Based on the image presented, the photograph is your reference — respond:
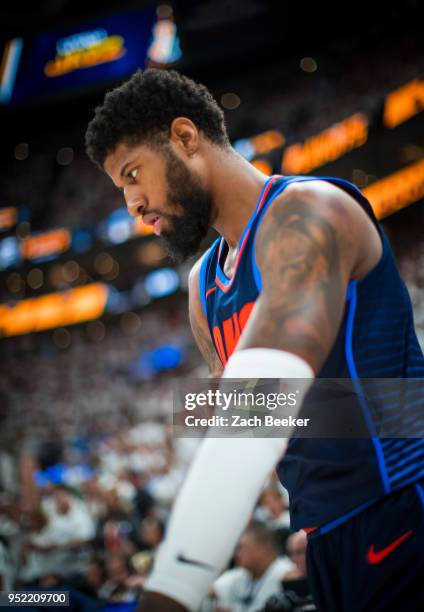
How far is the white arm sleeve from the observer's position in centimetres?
94

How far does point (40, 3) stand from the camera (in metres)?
20.4

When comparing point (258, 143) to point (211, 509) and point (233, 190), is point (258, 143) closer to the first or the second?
point (233, 190)

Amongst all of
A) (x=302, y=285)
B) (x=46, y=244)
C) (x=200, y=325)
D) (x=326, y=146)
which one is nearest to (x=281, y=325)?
(x=302, y=285)

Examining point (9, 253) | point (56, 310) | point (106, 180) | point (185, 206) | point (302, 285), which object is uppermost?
point (106, 180)

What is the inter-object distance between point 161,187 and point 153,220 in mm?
106

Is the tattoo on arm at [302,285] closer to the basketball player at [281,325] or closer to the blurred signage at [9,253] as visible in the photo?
the basketball player at [281,325]

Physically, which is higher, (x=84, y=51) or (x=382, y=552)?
(x=84, y=51)

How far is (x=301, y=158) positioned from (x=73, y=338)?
11.1 m

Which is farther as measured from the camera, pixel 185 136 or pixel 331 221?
pixel 185 136

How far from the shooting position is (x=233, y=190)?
1.62 meters

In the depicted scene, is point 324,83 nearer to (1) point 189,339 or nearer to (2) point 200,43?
(2) point 200,43

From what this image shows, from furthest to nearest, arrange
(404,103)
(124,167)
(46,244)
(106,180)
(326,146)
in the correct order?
(106,180)
(46,244)
(326,146)
(404,103)
(124,167)

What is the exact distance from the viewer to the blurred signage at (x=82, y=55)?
21109 mm

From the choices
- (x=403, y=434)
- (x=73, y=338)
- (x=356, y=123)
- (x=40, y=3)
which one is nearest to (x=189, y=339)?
Result: (x=73, y=338)
